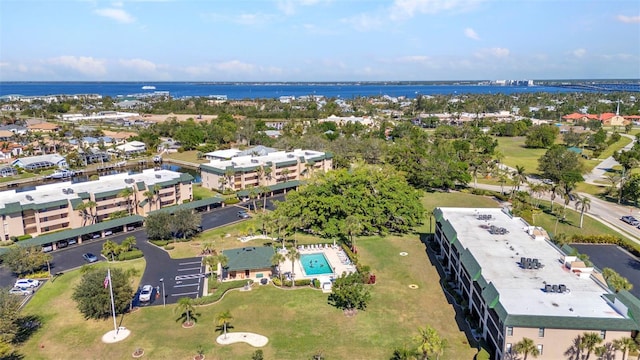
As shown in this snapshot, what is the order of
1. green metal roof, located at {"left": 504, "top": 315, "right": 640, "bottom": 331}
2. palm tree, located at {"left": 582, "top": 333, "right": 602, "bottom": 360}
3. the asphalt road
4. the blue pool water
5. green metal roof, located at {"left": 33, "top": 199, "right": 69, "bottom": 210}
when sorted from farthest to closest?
green metal roof, located at {"left": 33, "top": 199, "right": 69, "bottom": 210} < the blue pool water < the asphalt road < green metal roof, located at {"left": 504, "top": 315, "right": 640, "bottom": 331} < palm tree, located at {"left": 582, "top": 333, "right": 602, "bottom": 360}

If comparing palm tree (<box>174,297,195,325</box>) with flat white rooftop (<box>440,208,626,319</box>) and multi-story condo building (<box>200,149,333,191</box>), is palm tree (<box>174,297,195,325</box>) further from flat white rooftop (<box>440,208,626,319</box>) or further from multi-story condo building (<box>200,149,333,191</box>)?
multi-story condo building (<box>200,149,333,191</box>)

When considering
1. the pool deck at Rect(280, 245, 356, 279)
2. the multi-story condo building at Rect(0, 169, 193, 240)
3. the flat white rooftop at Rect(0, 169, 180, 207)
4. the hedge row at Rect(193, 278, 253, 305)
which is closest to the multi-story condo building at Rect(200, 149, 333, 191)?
the multi-story condo building at Rect(0, 169, 193, 240)

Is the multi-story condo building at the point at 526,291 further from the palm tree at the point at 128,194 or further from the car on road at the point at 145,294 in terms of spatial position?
the palm tree at the point at 128,194

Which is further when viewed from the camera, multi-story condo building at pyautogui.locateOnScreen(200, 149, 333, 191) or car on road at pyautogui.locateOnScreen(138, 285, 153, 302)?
multi-story condo building at pyautogui.locateOnScreen(200, 149, 333, 191)

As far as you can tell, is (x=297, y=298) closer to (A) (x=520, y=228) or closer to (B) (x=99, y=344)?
(B) (x=99, y=344)

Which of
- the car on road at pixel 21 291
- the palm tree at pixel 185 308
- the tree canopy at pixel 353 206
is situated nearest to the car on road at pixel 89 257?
the car on road at pixel 21 291

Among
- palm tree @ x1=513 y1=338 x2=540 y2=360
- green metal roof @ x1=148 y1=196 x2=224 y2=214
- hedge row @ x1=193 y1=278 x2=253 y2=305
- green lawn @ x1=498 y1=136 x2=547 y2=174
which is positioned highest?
green lawn @ x1=498 y1=136 x2=547 y2=174

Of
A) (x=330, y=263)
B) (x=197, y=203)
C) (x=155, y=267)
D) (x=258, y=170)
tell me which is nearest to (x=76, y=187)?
(x=197, y=203)
